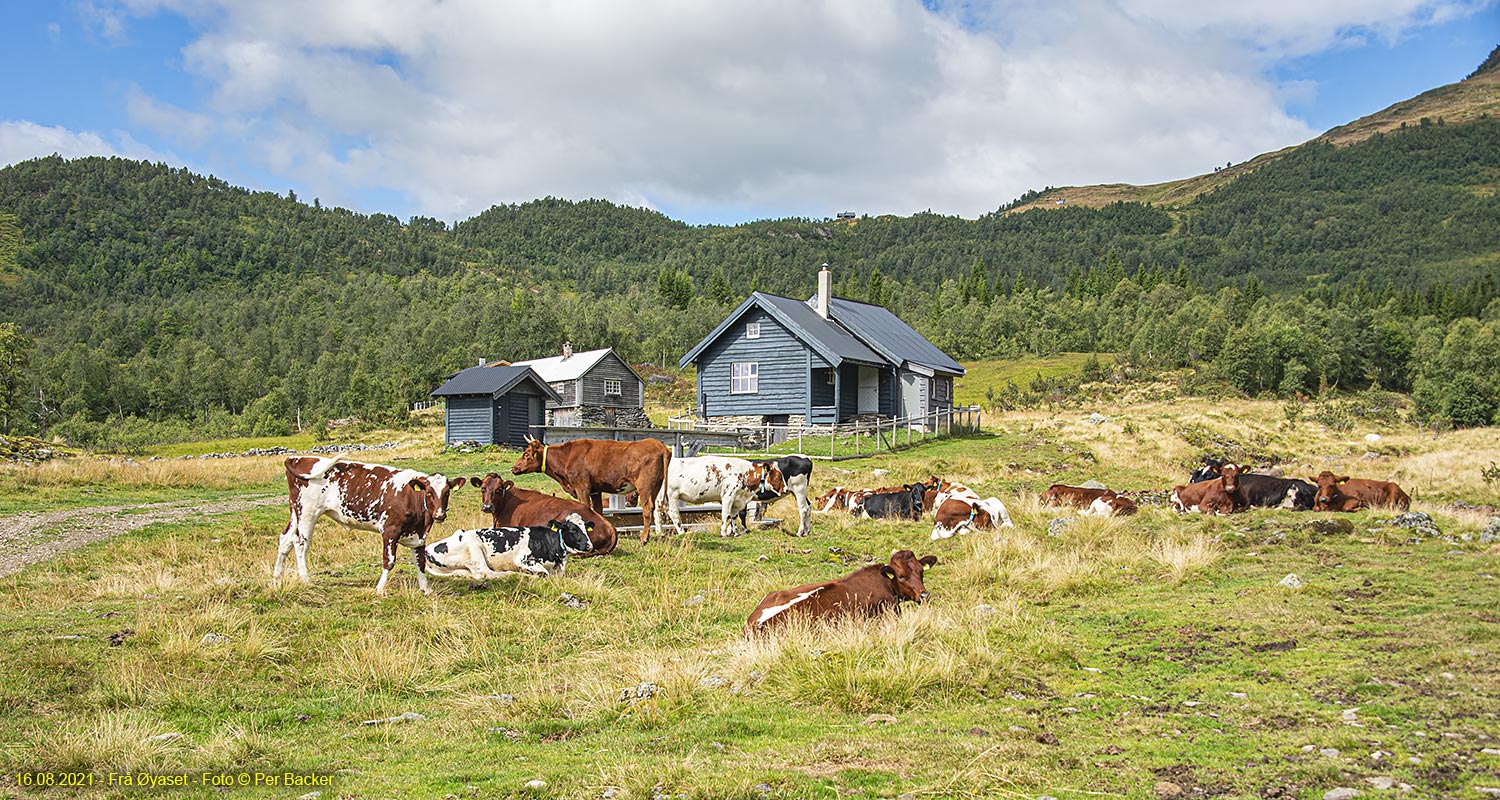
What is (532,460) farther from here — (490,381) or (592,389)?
(592,389)

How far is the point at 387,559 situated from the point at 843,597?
20.0ft

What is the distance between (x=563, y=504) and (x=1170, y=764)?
11174 mm

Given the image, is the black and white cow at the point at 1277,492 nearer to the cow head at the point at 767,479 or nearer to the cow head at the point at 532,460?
the cow head at the point at 767,479

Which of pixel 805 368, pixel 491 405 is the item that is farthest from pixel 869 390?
pixel 491 405

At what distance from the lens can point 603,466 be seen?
16.8 m

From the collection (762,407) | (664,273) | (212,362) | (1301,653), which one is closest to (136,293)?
(212,362)

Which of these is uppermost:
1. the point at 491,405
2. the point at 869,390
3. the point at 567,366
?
the point at 567,366

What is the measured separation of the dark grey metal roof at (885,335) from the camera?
4681 cm

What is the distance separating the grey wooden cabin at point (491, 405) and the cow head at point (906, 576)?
41.0 meters

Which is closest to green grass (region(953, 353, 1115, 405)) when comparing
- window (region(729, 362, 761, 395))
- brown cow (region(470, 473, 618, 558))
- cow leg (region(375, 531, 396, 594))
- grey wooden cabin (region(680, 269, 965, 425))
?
grey wooden cabin (region(680, 269, 965, 425))

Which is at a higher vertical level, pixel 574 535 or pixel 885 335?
pixel 885 335

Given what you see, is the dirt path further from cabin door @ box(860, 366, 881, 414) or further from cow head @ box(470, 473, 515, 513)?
cabin door @ box(860, 366, 881, 414)

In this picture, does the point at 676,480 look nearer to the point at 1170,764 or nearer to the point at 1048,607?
the point at 1048,607

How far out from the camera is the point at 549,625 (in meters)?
10.3
